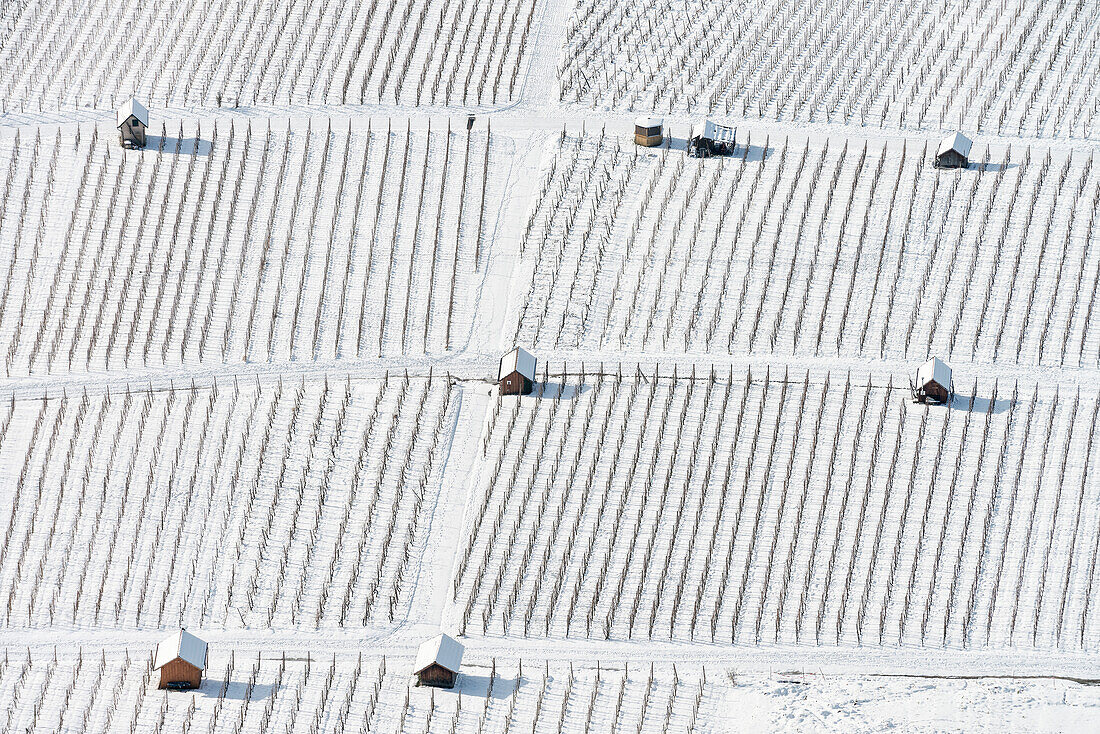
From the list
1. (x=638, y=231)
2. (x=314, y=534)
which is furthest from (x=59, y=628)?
(x=638, y=231)

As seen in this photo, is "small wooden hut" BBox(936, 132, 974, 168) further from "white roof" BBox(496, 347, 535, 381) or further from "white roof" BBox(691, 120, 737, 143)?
"white roof" BBox(496, 347, 535, 381)

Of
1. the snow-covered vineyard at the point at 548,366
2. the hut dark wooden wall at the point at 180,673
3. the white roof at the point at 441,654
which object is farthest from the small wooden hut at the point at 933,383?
the hut dark wooden wall at the point at 180,673

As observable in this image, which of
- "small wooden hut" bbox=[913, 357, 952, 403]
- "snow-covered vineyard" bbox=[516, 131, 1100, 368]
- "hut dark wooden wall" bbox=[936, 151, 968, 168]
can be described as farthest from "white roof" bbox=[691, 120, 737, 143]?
"small wooden hut" bbox=[913, 357, 952, 403]

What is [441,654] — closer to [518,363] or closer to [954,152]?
[518,363]

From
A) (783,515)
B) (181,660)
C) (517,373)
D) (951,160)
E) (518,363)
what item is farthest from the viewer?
(951,160)

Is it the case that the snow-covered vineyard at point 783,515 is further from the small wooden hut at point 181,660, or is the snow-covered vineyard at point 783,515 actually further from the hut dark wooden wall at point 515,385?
the small wooden hut at point 181,660

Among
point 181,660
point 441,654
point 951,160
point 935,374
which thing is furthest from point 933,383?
point 181,660

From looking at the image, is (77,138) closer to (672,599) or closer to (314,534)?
(314,534)
